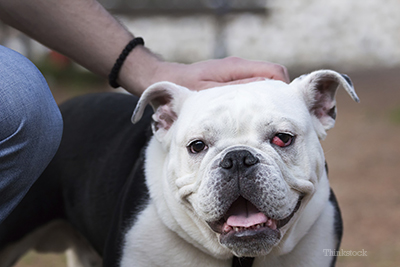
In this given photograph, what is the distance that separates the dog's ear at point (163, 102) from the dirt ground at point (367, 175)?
2.84ft

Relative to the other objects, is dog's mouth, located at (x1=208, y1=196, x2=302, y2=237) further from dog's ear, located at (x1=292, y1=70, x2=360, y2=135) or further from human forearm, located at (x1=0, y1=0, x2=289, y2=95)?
human forearm, located at (x1=0, y1=0, x2=289, y2=95)

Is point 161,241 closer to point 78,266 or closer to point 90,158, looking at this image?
point 90,158

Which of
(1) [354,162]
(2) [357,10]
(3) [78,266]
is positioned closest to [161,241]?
(3) [78,266]

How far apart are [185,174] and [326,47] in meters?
10.1

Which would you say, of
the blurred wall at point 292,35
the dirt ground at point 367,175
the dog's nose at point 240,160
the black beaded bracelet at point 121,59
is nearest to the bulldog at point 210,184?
the dog's nose at point 240,160

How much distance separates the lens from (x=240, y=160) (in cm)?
190

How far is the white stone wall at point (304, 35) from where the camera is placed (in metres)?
11.3

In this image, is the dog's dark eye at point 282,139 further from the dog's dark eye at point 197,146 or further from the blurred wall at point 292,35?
the blurred wall at point 292,35

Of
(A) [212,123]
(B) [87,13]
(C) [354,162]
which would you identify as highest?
(B) [87,13]

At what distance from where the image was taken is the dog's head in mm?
1920

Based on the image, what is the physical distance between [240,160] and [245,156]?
23 mm

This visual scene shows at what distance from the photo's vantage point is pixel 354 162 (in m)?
5.87

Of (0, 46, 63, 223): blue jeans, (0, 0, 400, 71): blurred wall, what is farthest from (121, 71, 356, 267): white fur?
(0, 0, 400, 71): blurred wall

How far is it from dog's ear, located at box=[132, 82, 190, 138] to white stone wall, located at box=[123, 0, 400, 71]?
893 cm
